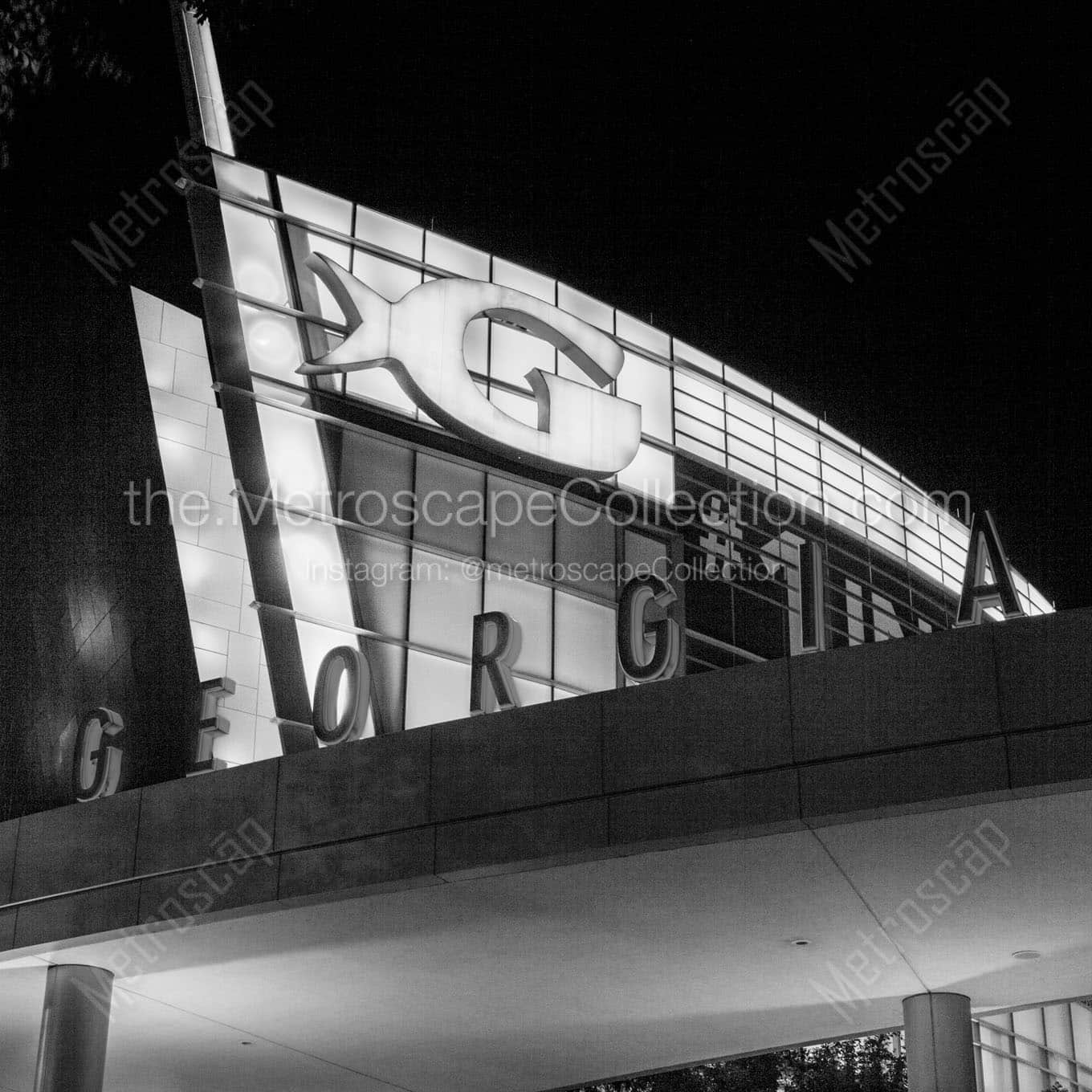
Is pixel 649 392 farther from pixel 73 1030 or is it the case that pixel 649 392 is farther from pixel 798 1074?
pixel 73 1030

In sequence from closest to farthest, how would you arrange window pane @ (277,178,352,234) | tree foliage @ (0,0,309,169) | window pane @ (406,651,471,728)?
tree foliage @ (0,0,309,169)
window pane @ (406,651,471,728)
window pane @ (277,178,352,234)

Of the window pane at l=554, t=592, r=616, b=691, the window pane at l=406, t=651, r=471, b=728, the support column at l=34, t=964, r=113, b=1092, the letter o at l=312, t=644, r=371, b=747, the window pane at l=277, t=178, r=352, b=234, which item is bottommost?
the support column at l=34, t=964, r=113, b=1092

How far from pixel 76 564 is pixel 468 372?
6918mm

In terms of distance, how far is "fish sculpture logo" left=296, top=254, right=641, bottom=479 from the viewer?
81.1ft

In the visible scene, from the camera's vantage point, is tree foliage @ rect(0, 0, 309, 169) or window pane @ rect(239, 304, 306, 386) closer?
tree foliage @ rect(0, 0, 309, 169)

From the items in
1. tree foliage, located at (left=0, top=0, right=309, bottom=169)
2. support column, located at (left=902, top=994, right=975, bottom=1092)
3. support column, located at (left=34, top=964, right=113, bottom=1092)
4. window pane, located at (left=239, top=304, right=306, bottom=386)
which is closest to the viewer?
tree foliage, located at (left=0, top=0, right=309, bottom=169)

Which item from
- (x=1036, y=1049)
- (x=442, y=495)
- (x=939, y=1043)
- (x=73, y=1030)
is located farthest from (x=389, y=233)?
(x=1036, y=1049)

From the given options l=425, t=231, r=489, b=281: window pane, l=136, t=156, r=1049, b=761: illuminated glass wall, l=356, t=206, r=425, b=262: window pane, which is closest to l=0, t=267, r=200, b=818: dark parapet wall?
l=136, t=156, r=1049, b=761: illuminated glass wall

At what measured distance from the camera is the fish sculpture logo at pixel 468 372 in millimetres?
24734

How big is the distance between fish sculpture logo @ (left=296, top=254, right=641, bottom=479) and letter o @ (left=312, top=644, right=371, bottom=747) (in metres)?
8.54

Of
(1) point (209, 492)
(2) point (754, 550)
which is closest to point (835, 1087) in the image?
(2) point (754, 550)

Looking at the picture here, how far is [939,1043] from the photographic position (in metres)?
15.4

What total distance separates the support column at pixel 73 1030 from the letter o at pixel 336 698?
3.19 m

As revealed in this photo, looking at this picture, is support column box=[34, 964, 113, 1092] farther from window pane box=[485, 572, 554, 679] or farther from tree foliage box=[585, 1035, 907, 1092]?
tree foliage box=[585, 1035, 907, 1092]
